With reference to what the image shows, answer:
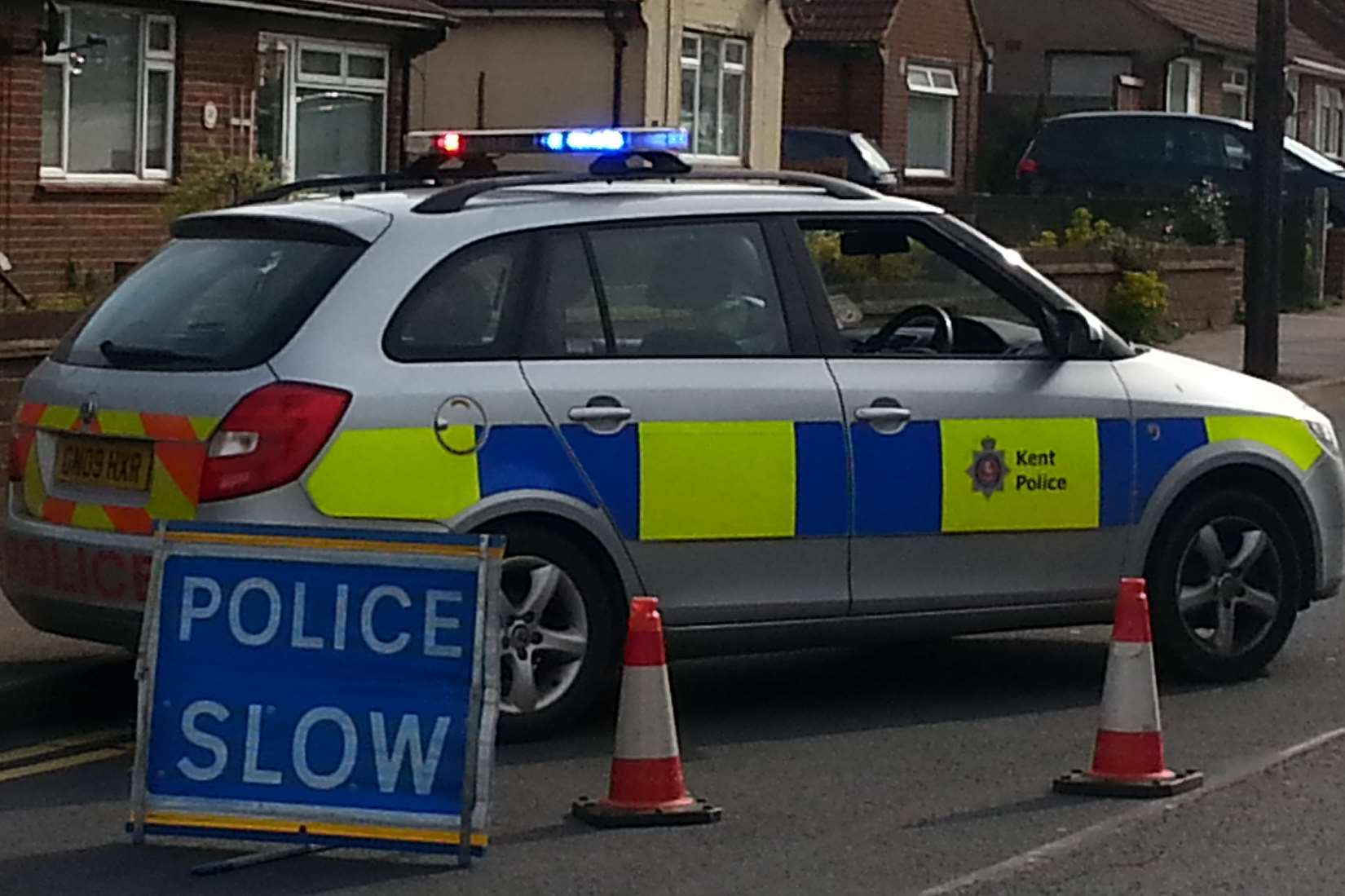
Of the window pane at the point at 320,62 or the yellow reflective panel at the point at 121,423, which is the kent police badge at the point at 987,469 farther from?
the window pane at the point at 320,62

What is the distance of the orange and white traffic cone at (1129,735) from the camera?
7.45m

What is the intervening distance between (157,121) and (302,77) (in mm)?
2117

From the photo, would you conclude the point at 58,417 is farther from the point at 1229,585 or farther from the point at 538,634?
the point at 1229,585

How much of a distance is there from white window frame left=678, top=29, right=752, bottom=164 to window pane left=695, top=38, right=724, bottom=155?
0.03 meters

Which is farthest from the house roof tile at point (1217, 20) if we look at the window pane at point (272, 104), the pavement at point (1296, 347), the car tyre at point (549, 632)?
the car tyre at point (549, 632)

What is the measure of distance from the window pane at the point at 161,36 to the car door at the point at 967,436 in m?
13.4

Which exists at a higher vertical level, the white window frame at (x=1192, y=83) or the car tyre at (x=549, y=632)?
the white window frame at (x=1192, y=83)

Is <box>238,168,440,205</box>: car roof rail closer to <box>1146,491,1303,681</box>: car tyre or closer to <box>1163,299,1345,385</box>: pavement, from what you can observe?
<box>1146,491,1303,681</box>: car tyre

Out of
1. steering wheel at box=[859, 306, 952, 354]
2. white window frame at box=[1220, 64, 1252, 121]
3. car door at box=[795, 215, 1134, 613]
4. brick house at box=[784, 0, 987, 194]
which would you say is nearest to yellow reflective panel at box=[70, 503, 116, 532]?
car door at box=[795, 215, 1134, 613]

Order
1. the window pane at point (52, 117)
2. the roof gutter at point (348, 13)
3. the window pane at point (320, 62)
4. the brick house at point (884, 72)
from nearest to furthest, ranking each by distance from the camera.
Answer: the window pane at point (52, 117) → the roof gutter at point (348, 13) → the window pane at point (320, 62) → the brick house at point (884, 72)

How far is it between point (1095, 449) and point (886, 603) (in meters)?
0.90

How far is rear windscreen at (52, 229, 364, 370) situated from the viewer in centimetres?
780

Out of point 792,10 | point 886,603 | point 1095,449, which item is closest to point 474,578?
point 886,603

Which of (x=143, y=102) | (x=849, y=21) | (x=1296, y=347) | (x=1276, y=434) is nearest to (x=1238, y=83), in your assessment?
(x=849, y=21)
